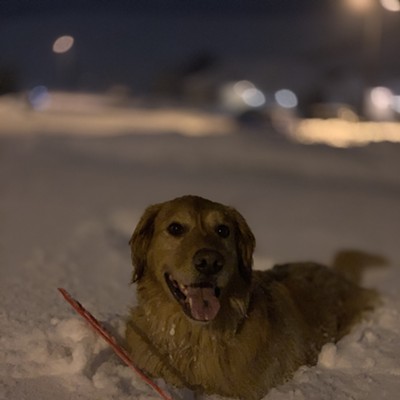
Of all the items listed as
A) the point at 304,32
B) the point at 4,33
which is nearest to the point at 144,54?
the point at 4,33

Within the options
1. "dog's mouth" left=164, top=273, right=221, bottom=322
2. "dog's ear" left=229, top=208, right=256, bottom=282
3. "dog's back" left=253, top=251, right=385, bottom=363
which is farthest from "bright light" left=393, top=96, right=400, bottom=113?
"dog's mouth" left=164, top=273, right=221, bottom=322

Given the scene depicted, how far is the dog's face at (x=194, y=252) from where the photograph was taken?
3.29 meters

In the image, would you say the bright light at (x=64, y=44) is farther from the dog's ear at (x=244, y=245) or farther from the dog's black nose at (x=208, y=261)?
the dog's black nose at (x=208, y=261)

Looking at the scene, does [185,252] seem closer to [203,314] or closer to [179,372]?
[203,314]

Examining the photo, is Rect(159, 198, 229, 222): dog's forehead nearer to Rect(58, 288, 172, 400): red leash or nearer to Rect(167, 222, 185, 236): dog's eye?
Rect(167, 222, 185, 236): dog's eye

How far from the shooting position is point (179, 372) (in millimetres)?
3408

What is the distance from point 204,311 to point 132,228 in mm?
3655

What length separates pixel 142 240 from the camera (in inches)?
145

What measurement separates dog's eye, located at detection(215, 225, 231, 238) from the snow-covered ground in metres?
0.84

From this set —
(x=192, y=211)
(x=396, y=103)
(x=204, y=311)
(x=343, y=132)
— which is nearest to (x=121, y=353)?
(x=204, y=311)

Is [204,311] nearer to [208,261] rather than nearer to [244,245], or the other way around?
[208,261]

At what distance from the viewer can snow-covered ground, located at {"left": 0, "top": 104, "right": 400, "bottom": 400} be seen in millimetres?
3307

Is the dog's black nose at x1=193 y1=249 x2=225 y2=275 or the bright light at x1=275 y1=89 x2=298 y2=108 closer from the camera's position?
the dog's black nose at x1=193 y1=249 x2=225 y2=275

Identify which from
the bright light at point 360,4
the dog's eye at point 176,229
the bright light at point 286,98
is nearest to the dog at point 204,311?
the dog's eye at point 176,229
